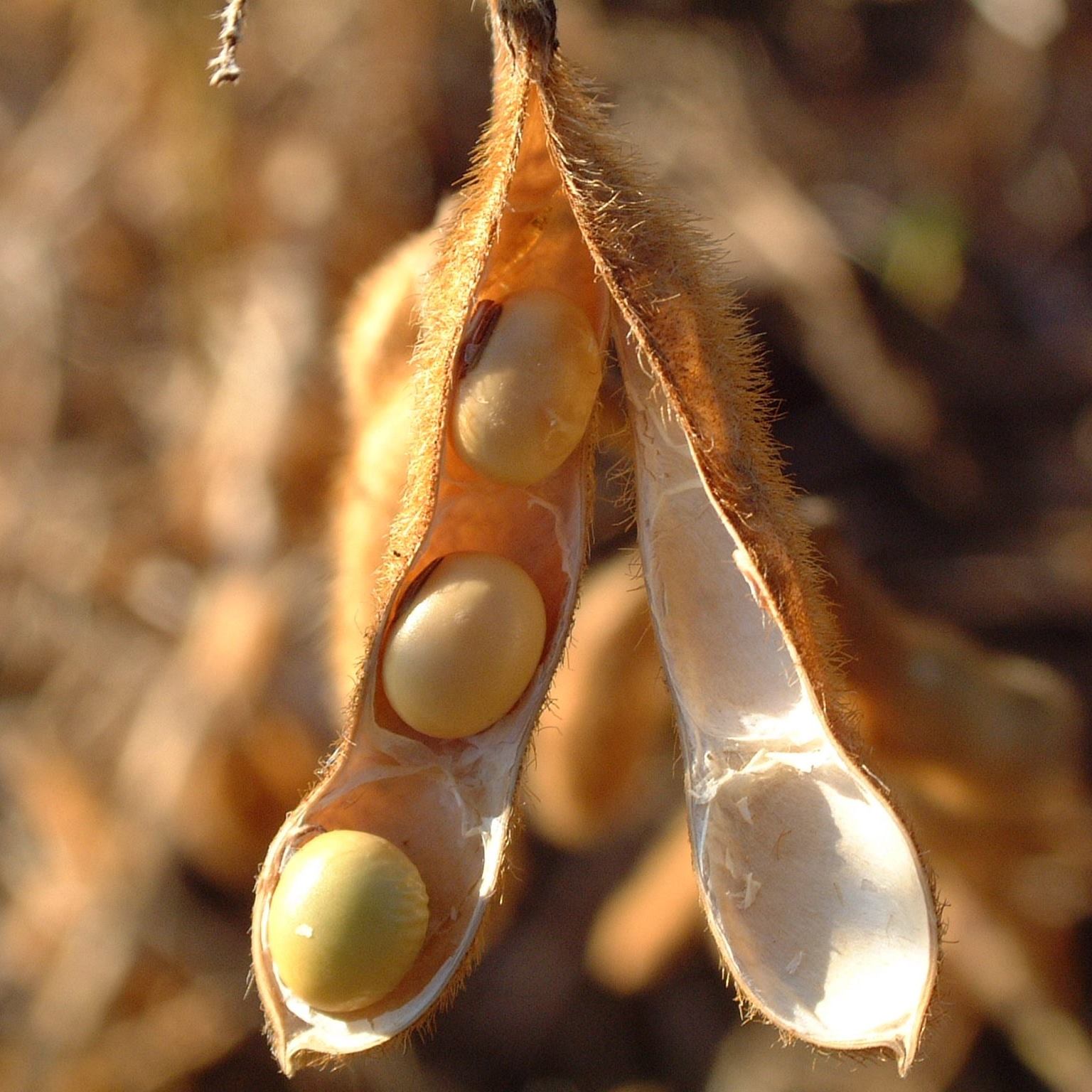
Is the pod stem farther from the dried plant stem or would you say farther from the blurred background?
the blurred background

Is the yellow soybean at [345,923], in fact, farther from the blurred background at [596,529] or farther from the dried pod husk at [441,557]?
the blurred background at [596,529]

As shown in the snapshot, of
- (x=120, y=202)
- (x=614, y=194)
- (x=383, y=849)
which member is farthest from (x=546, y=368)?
(x=120, y=202)

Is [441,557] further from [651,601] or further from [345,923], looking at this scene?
[345,923]

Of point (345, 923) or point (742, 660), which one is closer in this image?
point (345, 923)

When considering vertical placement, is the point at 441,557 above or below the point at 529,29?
below

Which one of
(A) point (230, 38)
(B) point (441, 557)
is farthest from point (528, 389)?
(A) point (230, 38)

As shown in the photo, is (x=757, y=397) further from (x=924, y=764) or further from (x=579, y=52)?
(x=579, y=52)

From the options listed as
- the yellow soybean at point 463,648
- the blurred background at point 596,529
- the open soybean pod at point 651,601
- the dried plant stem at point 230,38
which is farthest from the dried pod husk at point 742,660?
the blurred background at point 596,529
